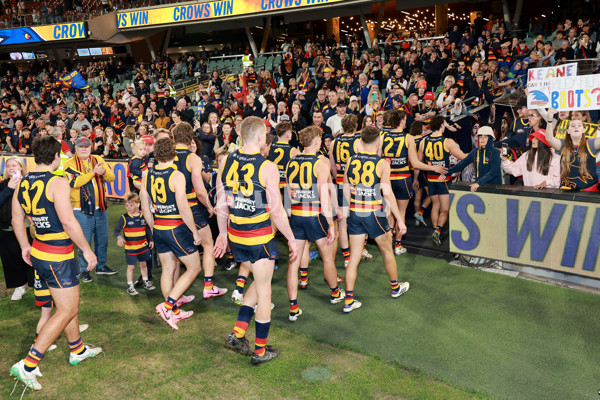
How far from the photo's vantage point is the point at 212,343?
4.92m

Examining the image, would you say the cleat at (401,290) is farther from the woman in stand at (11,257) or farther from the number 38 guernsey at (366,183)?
the woman in stand at (11,257)

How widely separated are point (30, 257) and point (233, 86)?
12.7 m

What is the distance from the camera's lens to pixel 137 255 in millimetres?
6477

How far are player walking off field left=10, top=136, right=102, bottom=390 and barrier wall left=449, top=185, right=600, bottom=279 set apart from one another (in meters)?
4.72

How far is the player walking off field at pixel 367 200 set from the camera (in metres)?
5.36

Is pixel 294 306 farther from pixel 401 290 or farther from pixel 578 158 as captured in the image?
pixel 578 158

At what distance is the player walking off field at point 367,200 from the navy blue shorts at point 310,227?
0.36 m

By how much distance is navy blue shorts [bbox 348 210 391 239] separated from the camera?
538 cm

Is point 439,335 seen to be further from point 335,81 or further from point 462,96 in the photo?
point 335,81

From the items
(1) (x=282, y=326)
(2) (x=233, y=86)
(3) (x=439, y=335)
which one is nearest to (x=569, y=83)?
(3) (x=439, y=335)

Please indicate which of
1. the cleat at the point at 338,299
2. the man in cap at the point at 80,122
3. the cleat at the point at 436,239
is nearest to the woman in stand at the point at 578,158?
the cleat at the point at 436,239

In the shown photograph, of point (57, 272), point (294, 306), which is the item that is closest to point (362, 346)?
point (294, 306)

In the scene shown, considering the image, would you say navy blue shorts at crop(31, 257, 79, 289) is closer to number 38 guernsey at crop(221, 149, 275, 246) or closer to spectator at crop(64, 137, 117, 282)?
number 38 guernsey at crop(221, 149, 275, 246)

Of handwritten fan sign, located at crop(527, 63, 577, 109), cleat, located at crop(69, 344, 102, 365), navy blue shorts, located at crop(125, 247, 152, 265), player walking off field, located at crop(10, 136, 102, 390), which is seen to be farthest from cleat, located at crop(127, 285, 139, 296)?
handwritten fan sign, located at crop(527, 63, 577, 109)
